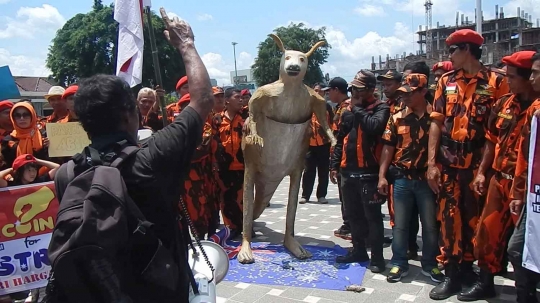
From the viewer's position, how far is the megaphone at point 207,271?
1815 mm

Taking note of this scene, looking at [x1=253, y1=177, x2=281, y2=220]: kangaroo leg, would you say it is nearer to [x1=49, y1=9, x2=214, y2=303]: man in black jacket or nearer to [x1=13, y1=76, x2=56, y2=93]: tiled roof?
[x1=49, y1=9, x2=214, y2=303]: man in black jacket

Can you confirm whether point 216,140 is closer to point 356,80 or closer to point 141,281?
point 356,80

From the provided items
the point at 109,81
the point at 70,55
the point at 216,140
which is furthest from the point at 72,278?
the point at 70,55

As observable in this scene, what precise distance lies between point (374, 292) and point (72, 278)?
2998 millimetres

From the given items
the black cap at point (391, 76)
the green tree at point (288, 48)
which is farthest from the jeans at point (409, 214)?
the green tree at point (288, 48)

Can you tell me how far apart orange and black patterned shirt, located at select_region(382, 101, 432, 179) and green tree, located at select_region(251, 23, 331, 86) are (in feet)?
101

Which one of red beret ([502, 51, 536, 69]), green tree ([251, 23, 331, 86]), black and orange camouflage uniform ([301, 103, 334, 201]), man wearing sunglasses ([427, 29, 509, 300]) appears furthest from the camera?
green tree ([251, 23, 331, 86])

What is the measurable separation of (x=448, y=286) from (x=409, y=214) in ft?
2.22

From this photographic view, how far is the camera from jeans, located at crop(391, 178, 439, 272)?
4016 mm

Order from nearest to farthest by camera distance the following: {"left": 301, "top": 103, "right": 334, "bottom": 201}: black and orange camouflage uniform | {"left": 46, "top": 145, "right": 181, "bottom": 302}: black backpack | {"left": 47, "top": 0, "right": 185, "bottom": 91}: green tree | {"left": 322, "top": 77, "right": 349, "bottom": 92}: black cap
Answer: {"left": 46, "top": 145, "right": 181, "bottom": 302}: black backpack
{"left": 322, "top": 77, "right": 349, "bottom": 92}: black cap
{"left": 301, "top": 103, "right": 334, "bottom": 201}: black and orange camouflage uniform
{"left": 47, "top": 0, "right": 185, "bottom": 91}: green tree

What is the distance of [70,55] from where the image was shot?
28.7 metres

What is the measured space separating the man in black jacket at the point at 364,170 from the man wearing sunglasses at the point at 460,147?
1.98 feet

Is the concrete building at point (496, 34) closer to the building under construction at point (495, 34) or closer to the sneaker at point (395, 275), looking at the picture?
the building under construction at point (495, 34)

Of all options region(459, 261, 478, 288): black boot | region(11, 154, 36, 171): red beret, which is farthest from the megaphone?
region(459, 261, 478, 288): black boot
